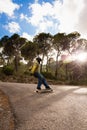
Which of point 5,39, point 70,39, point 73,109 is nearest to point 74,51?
point 70,39

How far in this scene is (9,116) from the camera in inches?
255

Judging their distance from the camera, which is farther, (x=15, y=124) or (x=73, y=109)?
(x=73, y=109)

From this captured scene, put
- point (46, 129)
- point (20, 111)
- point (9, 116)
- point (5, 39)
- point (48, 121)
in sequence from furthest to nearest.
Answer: point (5, 39)
point (20, 111)
point (9, 116)
point (48, 121)
point (46, 129)

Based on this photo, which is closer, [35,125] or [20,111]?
[35,125]

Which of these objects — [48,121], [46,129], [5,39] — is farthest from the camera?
[5,39]

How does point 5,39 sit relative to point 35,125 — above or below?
above

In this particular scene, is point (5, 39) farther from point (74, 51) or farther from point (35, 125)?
point (35, 125)

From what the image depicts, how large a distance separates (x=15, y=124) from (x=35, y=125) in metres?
0.48

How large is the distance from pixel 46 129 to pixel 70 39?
5323cm

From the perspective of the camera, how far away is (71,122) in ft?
18.3

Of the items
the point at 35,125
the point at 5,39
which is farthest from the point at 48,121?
the point at 5,39

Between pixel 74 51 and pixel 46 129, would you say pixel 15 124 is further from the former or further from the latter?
pixel 74 51

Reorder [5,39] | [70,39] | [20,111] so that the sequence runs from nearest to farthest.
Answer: [20,111], [70,39], [5,39]

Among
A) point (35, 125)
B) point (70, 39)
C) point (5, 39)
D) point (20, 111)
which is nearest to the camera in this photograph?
point (35, 125)
